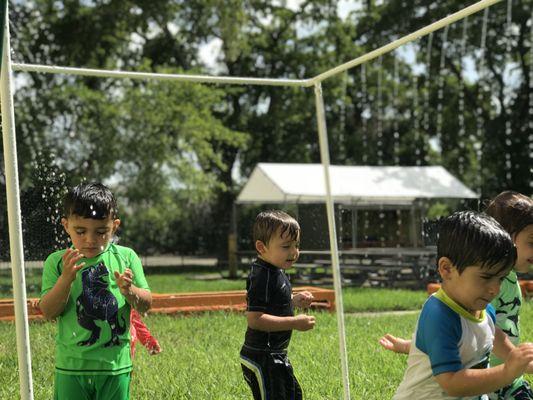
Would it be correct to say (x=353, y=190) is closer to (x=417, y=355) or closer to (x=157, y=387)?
(x=157, y=387)

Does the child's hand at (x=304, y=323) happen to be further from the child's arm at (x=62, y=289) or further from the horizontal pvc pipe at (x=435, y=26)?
the horizontal pvc pipe at (x=435, y=26)

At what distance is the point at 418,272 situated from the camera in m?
14.4

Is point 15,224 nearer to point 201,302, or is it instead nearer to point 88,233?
point 88,233

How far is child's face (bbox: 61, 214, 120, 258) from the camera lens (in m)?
3.09

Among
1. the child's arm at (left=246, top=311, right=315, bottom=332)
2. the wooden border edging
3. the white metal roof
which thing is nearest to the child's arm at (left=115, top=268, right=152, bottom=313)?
the child's arm at (left=246, top=311, right=315, bottom=332)

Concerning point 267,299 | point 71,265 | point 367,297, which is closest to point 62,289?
point 71,265

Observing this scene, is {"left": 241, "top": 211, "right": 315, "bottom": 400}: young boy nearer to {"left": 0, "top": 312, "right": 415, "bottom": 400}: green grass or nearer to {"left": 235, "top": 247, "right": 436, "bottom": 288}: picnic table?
{"left": 0, "top": 312, "right": 415, "bottom": 400}: green grass

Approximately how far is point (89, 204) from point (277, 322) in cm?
97

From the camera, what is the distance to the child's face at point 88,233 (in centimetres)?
309

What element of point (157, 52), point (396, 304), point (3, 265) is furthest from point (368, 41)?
point (3, 265)

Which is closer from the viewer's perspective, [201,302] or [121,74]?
[121,74]

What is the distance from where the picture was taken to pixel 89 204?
10.1ft

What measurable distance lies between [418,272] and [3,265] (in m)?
10.2

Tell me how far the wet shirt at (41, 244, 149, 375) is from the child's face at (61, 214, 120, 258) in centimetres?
5
